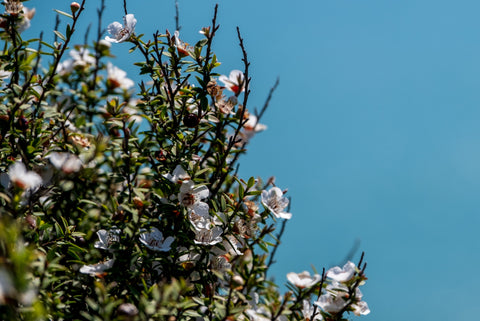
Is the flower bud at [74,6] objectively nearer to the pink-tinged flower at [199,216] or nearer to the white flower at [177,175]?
the white flower at [177,175]

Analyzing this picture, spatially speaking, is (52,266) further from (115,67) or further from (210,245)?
(115,67)

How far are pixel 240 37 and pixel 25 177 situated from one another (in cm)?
106

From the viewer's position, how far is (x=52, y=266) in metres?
1.62

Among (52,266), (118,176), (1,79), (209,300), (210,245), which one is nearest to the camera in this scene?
(52,266)

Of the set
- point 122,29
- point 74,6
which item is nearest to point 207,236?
point 122,29

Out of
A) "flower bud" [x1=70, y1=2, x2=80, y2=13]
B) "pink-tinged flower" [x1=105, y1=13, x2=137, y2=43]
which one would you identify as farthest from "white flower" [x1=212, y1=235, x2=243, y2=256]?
"flower bud" [x1=70, y1=2, x2=80, y2=13]

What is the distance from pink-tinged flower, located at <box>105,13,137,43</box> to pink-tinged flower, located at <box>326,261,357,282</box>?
4.69ft

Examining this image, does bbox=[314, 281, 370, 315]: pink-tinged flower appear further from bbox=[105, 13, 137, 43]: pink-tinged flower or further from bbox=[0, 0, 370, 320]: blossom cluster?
bbox=[105, 13, 137, 43]: pink-tinged flower

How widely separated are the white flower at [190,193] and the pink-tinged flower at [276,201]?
296mm

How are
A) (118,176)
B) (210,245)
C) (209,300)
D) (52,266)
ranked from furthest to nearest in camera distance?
(210,245) → (118,176) → (209,300) → (52,266)

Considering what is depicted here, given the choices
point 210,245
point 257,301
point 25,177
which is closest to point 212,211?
point 210,245

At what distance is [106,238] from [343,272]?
94 centimetres

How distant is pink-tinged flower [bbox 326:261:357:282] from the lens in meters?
1.85

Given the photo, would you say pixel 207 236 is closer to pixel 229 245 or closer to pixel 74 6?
pixel 229 245
